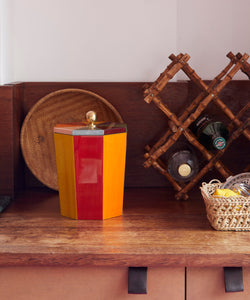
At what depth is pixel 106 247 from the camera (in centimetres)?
111

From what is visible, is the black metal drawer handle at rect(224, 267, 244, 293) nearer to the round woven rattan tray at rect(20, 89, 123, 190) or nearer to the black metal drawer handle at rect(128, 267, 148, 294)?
the black metal drawer handle at rect(128, 267, 148, 294)

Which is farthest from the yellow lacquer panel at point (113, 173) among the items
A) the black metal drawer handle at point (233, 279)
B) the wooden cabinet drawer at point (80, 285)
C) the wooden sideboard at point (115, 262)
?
the black metal drawer handle at point (233, 279)

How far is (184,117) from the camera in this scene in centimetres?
156

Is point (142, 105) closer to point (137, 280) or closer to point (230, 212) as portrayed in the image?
point (230, 212)

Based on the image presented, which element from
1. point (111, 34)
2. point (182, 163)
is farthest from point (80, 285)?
point (111, 34)

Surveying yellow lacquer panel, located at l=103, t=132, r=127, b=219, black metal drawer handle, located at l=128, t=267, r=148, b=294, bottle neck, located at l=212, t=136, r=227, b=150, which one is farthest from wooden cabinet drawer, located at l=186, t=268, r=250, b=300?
bottle neck, located at l=212, t=136, r=227, b=150

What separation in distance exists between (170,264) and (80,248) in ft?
0.73

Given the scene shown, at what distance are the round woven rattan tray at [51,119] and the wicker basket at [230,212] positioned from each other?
58 cm

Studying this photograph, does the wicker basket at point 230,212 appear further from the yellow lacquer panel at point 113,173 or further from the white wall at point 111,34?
the white wall at point 111,34

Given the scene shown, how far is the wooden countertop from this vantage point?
1.07 metres

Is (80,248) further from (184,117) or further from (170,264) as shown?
(184,117)

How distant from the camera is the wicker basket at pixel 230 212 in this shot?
4.01ft

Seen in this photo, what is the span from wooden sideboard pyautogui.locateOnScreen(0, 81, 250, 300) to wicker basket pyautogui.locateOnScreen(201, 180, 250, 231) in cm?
3

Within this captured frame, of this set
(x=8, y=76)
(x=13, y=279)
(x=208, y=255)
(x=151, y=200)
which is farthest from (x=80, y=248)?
(x=8, y=76)
